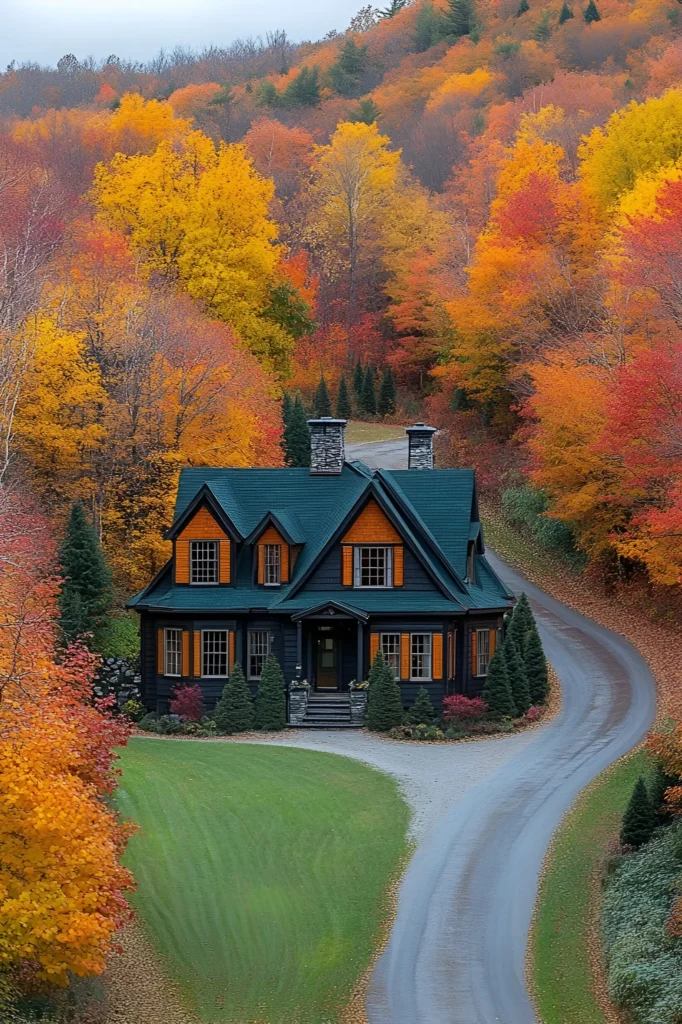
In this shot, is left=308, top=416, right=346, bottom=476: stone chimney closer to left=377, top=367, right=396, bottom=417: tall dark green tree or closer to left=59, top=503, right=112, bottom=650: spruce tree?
left=59, top=503, right=112, bottom=650: spruce tree

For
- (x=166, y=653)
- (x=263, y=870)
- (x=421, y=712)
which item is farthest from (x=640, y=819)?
(x=166, y=653)

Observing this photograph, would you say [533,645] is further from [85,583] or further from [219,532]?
[85,583]

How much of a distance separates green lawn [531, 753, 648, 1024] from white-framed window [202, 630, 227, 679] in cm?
1182

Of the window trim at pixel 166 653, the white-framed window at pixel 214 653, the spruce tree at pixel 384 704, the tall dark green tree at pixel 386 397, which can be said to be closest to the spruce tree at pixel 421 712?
the spruce tree at pixel 384 704

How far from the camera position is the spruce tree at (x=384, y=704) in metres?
A: 37.9

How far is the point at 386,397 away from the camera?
251 feet

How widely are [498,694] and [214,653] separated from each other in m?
7.95

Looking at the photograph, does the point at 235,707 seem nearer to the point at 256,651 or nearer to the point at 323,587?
the point at 256,651

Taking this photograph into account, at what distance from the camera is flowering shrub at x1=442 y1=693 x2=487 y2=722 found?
38125 mm

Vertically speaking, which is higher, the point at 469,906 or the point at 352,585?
the point at 352,585

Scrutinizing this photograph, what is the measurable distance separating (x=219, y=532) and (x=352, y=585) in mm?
4084

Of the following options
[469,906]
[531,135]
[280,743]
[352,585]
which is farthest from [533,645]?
[531,135]

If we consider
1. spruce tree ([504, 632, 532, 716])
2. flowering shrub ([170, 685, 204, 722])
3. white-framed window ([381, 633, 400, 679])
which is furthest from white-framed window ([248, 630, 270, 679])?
spruce tree ([504, 632, 532, 716])

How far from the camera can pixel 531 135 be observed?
82.4 metres
